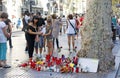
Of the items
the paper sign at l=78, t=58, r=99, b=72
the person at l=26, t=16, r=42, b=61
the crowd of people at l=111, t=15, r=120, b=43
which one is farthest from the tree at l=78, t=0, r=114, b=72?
the crowd of people at l=111, t=15, r=120, b=43

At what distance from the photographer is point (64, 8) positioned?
88.9 meters

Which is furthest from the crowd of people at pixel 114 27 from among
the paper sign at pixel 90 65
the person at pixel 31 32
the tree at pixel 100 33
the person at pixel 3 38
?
the person at pixel 3 38

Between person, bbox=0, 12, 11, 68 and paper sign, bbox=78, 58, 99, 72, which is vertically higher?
person, bbox=0, 12, 11, 68

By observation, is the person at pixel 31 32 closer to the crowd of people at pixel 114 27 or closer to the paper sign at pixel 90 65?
the paper sign at pixel 90 65

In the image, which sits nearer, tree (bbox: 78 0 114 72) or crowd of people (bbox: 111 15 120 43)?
tree (bbox: 78 0 114 72)

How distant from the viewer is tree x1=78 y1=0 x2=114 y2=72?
11703mm

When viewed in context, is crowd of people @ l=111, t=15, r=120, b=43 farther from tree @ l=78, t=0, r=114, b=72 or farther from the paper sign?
the paper sign

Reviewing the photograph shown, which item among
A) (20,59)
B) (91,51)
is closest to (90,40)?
(91,51)

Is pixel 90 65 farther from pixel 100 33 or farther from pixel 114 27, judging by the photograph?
pixel 114 27

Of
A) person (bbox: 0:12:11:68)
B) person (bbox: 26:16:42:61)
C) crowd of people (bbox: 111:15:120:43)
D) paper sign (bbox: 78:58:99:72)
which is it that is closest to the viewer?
paper sign (bbox: 78:58:99:72)

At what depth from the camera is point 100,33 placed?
38.6 feet

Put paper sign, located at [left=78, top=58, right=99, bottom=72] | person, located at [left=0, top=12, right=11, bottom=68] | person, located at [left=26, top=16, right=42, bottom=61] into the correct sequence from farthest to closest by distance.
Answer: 1. person, located at [left=26, top=16, right=42, bottom=61]
2. person, located at [left=0, top=12, right=11, bottom=68]
3. paper sign, located at [left=78, top=58, right=99, bottom=72]

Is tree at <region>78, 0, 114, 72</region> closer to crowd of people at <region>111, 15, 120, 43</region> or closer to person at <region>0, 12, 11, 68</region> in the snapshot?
person at <region>0, 12, 11, 68</region>

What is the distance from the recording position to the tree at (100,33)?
11703 millimetres
